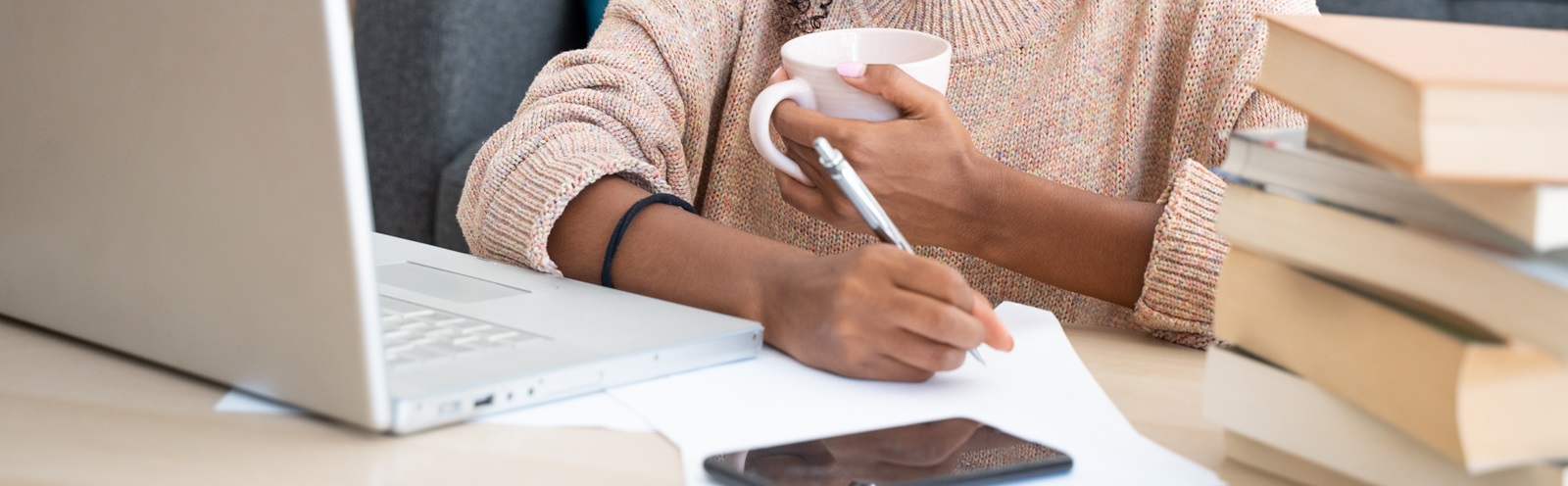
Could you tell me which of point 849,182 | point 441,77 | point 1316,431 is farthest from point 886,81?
point 441,77

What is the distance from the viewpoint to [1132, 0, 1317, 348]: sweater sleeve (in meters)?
0.71

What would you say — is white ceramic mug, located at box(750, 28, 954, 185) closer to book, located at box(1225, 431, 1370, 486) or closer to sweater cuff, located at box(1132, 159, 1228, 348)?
sweater cuff, located at box(1132, 159, 1228, 348)

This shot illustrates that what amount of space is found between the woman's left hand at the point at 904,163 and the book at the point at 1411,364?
29 cm

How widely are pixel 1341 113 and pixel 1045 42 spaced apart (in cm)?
65

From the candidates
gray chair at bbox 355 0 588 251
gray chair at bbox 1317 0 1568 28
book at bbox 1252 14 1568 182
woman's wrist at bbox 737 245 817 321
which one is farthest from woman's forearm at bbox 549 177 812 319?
gray chair at bbox 1317 0 1568 28

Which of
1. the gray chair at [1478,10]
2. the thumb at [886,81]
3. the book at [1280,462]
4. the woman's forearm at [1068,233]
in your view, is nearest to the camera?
the book at [1280,462]

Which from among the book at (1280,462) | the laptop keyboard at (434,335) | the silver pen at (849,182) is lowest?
the laptop keyboard at (434,335)

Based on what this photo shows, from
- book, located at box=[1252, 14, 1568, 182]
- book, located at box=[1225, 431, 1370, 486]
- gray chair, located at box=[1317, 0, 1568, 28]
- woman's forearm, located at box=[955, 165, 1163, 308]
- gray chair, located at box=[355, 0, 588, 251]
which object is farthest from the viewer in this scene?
gray chair, located at box=[1317, 0, 1568, 28]

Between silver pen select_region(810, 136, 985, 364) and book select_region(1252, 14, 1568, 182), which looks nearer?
book select_region(1252, 14, 1568, 182)

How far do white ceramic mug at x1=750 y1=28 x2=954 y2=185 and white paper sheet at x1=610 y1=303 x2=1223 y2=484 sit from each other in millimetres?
166

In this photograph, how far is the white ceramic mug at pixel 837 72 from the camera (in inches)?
28.7

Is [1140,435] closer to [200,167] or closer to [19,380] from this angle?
[200,167]

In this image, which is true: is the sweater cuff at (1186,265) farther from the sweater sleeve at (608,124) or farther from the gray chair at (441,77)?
the gray chair at (441,77)

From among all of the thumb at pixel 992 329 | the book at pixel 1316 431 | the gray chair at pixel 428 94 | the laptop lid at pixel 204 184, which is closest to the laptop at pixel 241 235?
the laptop lid at pixel 204 184
